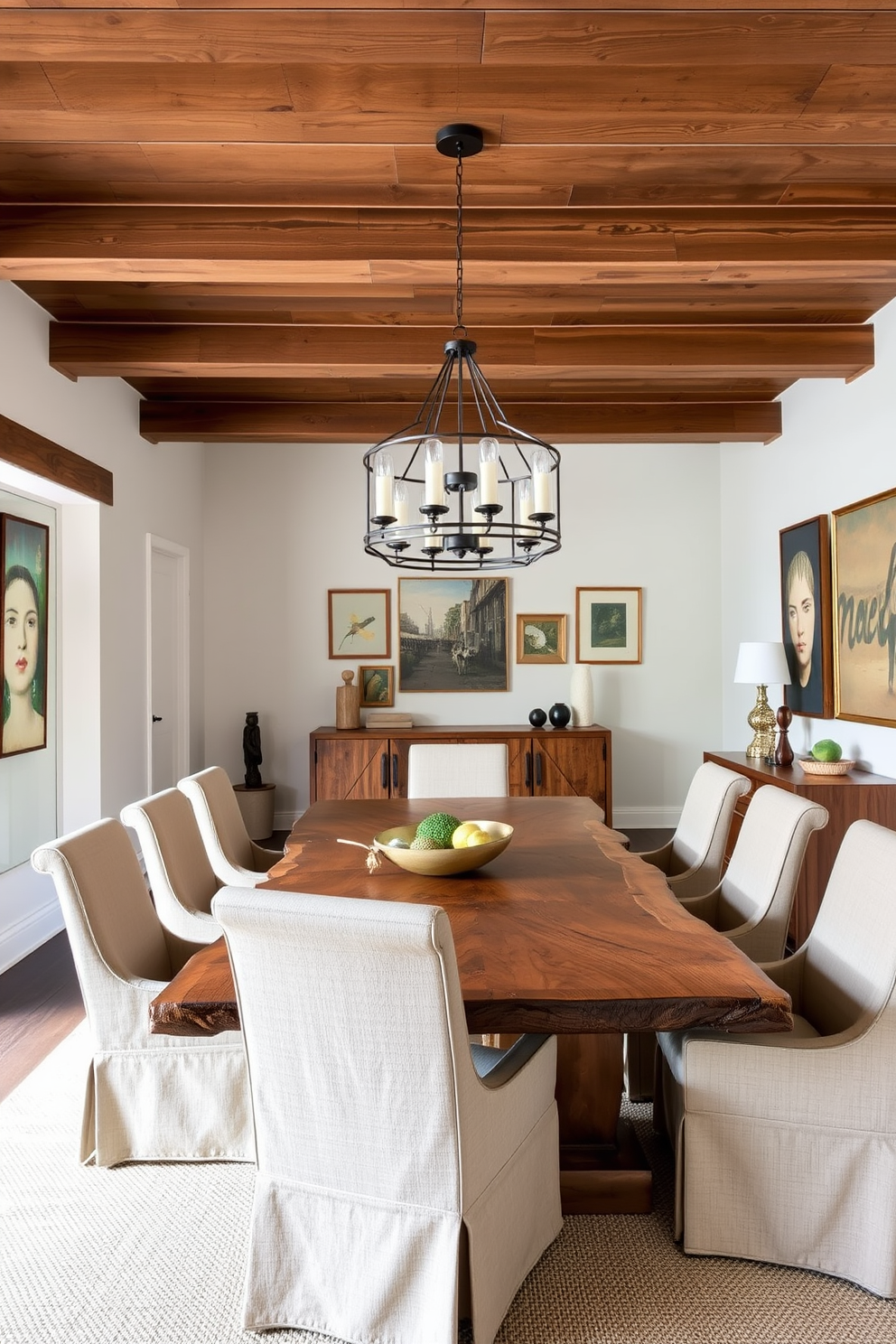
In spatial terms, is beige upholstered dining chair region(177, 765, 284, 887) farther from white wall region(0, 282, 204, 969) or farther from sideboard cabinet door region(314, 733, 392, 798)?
sideboard cabinet door region(314, 733, 392, 798)

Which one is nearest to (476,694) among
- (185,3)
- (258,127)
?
(258,127)

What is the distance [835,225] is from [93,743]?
12.7 ft

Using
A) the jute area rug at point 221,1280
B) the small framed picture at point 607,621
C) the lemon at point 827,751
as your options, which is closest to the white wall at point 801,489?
the lemon at point 827,751

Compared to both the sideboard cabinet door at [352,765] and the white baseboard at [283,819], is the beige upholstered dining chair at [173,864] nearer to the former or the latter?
the sideboard cabinet door at [352,765]

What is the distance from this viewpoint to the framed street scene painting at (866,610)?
3861 millimetres

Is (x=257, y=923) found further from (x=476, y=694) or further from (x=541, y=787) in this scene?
(x=476, y=694)

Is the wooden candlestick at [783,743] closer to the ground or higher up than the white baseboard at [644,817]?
higher up

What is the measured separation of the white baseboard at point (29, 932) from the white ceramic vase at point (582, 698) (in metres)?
3.44

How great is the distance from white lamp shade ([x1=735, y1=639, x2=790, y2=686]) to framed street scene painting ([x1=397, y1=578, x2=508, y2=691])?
6.71ft

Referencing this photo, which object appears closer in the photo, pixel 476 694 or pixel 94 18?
pixel 94 18

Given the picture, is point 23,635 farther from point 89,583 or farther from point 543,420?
point 543,420

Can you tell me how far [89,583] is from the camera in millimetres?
4453

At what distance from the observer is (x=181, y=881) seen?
8.73 ft

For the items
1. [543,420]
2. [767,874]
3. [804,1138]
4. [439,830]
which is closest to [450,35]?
[439,830]
